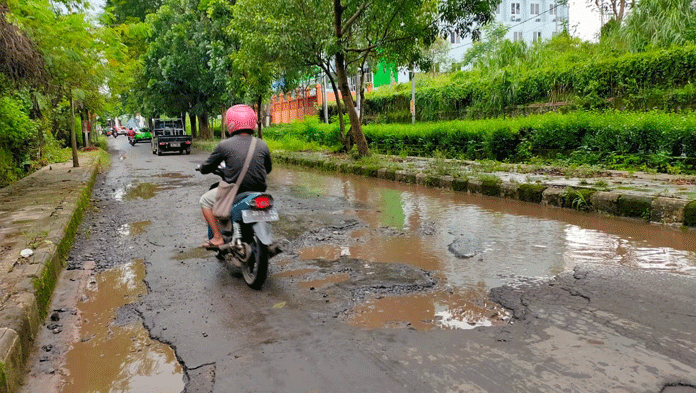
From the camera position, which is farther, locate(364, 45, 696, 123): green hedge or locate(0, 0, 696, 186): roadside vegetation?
locate(364, 45, 696, 123): green hedge

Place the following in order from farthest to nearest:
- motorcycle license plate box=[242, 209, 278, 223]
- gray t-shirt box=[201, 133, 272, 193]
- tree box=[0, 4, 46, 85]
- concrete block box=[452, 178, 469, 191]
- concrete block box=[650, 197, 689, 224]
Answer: concrete block box=[452, 178, 469, 191], tree box=[0, 4, 46, 85], concrete block box=[650, 197, 689, 224], gray t-shirt box=[201, 133, 272, 193], motorcycle license plate box=[242, 209, 278, 223]

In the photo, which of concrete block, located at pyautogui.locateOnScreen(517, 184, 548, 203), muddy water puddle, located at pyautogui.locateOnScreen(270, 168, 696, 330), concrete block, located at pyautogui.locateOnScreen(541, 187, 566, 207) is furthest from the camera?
concrete block, located at pyautogui.locateOnScreen(517, 184, 548, 203)

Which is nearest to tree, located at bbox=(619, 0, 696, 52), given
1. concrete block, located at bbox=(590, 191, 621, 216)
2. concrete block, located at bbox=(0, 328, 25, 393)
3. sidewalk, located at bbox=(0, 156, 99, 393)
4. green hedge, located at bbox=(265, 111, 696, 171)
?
green hedge, located at bbox=(265, 111, 696, 171)

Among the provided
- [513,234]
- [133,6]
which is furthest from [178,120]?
[513,234]

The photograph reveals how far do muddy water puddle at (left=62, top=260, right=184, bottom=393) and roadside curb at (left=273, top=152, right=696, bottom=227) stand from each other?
6159 millimetres

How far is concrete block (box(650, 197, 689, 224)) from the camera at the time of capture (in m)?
6.59

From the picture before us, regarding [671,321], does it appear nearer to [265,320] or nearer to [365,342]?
[365,342]

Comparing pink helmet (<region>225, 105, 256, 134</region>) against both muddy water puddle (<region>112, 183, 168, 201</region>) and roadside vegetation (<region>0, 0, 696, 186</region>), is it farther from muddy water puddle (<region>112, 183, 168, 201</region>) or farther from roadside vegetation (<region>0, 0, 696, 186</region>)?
muddy water puddle (<region>112, 183, 168, 201</region>)

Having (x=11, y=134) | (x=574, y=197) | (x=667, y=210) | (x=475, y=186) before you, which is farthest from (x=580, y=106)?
(x=11, y=134)

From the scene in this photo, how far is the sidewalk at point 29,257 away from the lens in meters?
3.21

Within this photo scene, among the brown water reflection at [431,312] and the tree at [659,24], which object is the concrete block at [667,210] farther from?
the tree at [659,24]

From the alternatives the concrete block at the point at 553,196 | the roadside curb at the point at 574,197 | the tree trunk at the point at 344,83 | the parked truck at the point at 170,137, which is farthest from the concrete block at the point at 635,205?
the parked truck at the point at 170,137

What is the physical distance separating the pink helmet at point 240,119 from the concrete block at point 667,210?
206 inches

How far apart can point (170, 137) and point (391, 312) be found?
992 inches
